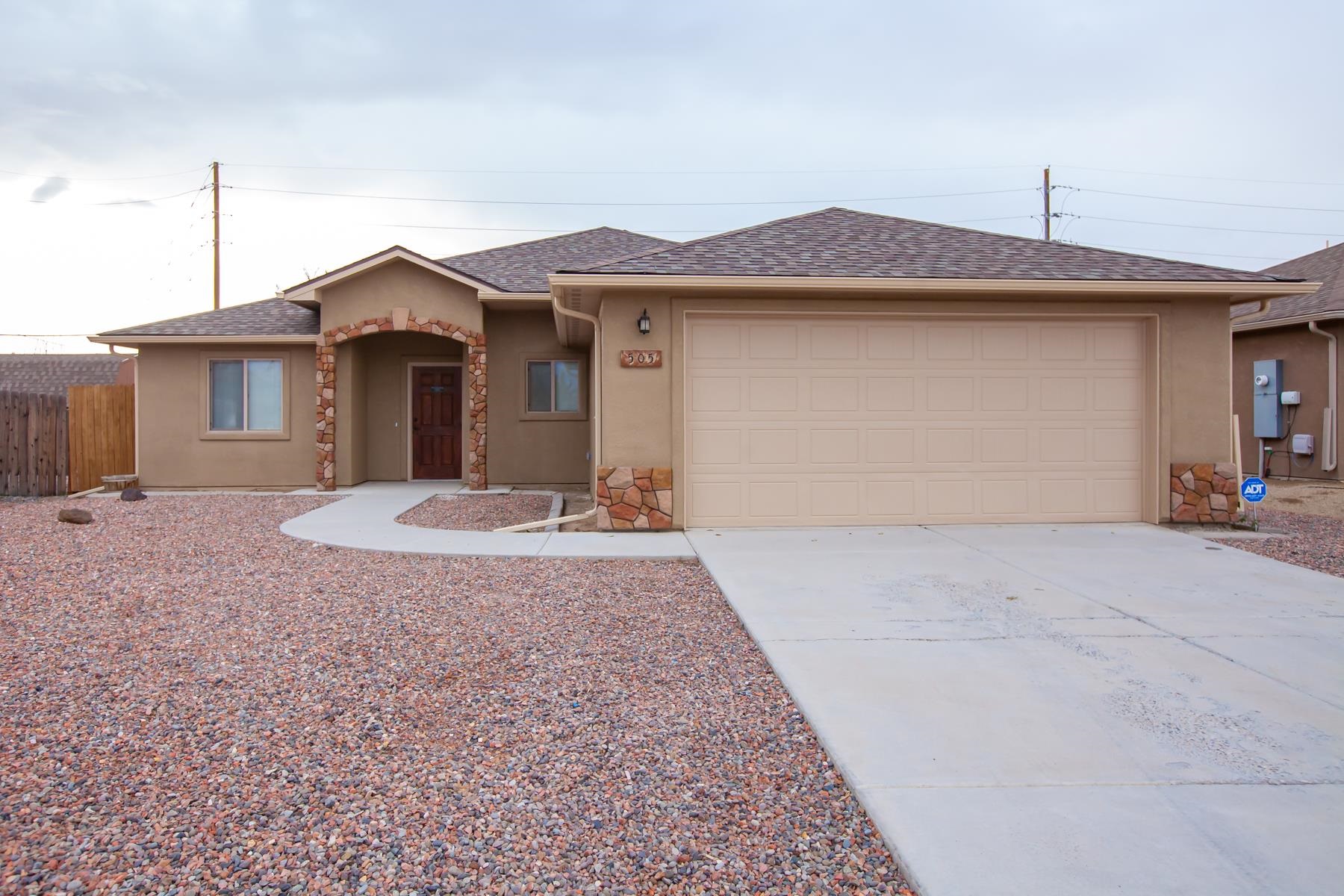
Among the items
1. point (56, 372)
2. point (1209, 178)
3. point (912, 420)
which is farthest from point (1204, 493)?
point (56, 372)

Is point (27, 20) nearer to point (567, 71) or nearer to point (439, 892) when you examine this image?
point (567, 71)

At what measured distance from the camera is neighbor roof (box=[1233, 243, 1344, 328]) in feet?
47.2

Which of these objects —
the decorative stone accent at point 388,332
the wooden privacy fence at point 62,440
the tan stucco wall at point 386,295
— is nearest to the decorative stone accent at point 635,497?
the decorative stone accent at point 388,332

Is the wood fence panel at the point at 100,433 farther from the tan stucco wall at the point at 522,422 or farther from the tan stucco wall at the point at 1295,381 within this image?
the tan stucco wall at the point at 1295,381

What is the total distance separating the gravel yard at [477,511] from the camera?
998 cm

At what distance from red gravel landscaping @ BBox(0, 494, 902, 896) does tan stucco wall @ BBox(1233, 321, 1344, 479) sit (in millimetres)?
14138

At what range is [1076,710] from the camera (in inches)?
150

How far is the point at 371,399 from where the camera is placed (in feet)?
49.4

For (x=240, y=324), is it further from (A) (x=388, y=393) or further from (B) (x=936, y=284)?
(B) (x=936, y=284)

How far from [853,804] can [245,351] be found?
13870 millimetres

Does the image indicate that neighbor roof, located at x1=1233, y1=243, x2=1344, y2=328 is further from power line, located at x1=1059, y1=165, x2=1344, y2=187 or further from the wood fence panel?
the wood fence panel

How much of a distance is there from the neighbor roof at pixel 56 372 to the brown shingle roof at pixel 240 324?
53.8 ft

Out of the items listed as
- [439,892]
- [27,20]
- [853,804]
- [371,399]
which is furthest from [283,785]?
[371,399]

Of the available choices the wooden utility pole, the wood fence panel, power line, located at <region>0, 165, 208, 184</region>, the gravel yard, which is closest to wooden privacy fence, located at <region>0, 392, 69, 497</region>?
the wood fence panel
